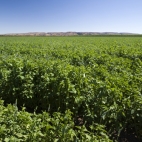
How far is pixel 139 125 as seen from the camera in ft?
12.9

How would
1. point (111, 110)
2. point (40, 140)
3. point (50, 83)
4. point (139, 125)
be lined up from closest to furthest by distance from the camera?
point (40, 140) → point (111, 110) → point (139, 125) → point (50, 83)

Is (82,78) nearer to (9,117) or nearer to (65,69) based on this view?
(65,69)

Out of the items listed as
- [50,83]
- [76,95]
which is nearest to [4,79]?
[50,83]

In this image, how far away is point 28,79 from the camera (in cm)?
523

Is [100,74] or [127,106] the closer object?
[127,106]

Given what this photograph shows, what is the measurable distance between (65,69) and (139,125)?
2.25 meters

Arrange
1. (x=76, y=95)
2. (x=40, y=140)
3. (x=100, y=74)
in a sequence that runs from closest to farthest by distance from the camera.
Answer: (x=40, y=140) → (x=76, y=95) → (x=100, y=74)

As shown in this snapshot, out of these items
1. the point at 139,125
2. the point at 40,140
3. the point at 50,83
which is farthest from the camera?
the point at 50,83

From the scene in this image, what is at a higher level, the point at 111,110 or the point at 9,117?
the point at 9,117

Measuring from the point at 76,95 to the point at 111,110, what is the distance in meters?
1.07

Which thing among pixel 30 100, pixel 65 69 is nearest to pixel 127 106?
pixel 65 69

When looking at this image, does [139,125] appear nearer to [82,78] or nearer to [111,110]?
[111,110]

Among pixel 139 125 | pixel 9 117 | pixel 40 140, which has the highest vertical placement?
pixel 9 117

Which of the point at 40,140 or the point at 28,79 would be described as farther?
the point at 28,79
